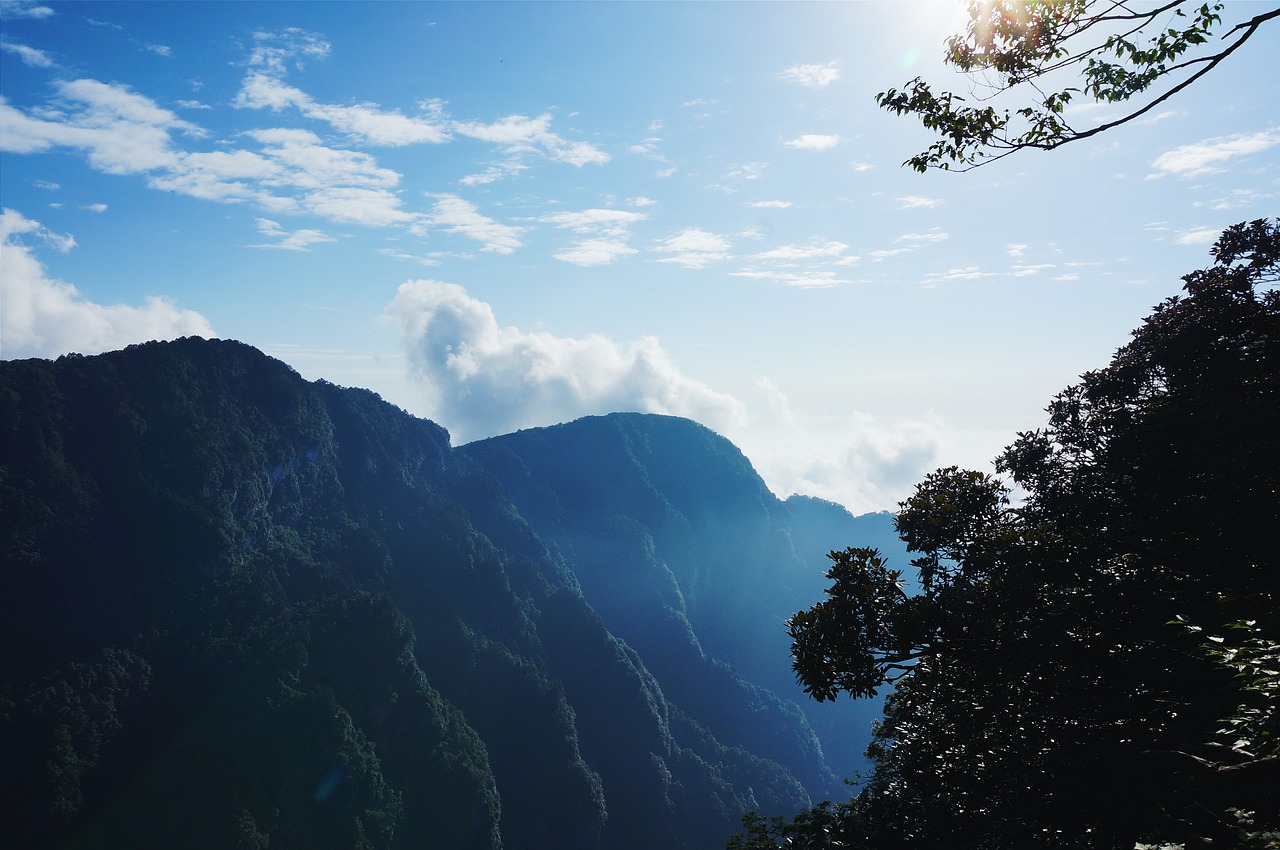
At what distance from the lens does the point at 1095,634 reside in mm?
11461

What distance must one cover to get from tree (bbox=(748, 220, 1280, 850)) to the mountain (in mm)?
78328

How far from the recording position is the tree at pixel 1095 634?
866 centimetres

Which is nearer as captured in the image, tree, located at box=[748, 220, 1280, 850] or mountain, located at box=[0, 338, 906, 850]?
tree, located at box=[748, 220, 1280, 850]

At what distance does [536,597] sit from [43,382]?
322ft

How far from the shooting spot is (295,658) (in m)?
82.4

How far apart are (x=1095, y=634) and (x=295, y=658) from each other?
93530mm

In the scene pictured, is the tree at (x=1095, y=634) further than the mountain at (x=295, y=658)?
No

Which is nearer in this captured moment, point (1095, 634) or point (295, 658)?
point (1095, 634)

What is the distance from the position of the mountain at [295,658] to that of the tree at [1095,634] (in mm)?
78328

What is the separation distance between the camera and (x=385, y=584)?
412 ft

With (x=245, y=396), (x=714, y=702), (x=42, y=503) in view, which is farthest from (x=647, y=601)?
(x=42, y=503)

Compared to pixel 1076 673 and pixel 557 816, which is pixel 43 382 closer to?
pixel 557 816

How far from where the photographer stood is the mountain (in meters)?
70.4

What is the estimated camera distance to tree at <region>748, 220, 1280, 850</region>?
8.66 m
